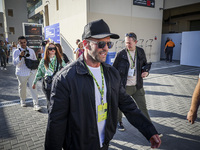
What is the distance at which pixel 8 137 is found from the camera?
368 cm

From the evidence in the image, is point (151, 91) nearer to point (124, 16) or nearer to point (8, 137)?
point (8, 137)

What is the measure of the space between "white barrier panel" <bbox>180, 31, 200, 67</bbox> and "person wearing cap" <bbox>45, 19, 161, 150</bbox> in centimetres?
1395

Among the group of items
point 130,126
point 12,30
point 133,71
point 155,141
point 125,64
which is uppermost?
point 12,30

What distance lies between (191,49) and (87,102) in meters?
14.7

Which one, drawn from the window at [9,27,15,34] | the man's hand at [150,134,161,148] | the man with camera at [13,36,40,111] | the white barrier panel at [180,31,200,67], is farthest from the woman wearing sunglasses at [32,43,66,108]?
the window at [9,27,15,34]

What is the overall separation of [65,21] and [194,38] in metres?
11.4

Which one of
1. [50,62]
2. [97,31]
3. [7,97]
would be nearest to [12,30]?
[7,97]

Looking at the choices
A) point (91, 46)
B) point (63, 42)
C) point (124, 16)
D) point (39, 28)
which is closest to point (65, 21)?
point (63, 42)

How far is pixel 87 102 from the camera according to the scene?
5.58ft

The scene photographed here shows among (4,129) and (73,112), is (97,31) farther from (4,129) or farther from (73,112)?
(4,129)

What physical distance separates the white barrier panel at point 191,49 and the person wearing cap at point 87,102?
14.0 m

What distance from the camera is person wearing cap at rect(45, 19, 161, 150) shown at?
1637 millimetres

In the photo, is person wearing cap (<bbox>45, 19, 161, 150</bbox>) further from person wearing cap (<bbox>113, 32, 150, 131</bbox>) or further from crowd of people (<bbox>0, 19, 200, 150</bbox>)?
person wearing cap (<bbox>113, 32, 150, 131</bbox>)

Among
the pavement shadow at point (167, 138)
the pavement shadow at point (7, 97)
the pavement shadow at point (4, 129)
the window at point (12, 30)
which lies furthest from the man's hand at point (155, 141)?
the window at point (12, 30)
